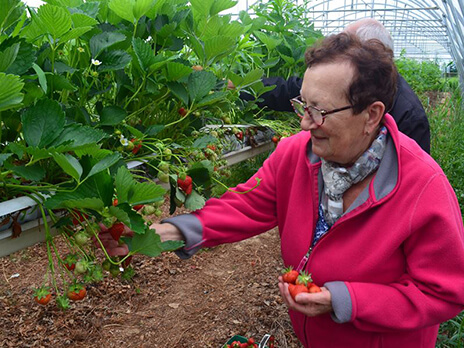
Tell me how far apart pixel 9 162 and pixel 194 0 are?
752 mm

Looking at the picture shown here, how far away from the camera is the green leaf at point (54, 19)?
37.4 inches

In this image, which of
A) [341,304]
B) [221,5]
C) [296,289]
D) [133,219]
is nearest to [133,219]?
[133,219]

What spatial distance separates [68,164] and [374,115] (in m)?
0.83

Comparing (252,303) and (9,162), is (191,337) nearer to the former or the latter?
(252,303)

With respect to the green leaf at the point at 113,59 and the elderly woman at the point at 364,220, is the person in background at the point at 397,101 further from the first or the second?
the green leaf at the point at 113,59

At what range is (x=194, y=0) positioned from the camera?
1.41 meters

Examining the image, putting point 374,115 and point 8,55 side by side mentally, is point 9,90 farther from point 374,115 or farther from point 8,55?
point 374,115

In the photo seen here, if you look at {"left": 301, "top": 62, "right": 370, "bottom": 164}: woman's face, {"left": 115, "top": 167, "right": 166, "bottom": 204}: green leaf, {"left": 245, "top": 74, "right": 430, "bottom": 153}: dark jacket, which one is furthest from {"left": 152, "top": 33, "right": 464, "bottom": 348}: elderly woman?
{"left": 245, "top": 74, "right": 430, "bottom": 153}: dark jacket

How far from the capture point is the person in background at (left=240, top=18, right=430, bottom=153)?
210 centimetres

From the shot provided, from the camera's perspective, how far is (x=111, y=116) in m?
1.16

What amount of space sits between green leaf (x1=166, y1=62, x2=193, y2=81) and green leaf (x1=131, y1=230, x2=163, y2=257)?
439 mm

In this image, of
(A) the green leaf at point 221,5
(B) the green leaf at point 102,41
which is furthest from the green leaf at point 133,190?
(A) the green leaf at point 221,5

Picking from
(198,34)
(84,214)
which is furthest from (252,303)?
(84,214)

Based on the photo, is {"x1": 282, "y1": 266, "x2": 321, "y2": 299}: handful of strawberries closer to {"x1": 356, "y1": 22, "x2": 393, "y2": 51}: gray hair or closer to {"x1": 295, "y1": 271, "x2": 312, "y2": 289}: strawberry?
{"x1": 295, "y1": 271, "x2": 312, "y2": 289}: strawberry
